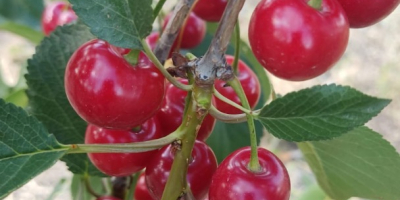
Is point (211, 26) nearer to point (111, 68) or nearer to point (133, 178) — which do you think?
point (133, 178)

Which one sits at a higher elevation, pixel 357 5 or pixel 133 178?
pixel 357 5

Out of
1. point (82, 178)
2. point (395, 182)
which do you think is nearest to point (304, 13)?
point (395, 182)

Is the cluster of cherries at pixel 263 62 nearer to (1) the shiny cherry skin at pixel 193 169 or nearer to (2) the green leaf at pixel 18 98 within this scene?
(1) the shiny cherry skin at pixel 193 169

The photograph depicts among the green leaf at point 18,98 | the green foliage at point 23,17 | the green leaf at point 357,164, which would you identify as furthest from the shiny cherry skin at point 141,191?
the green foliage at point 23,17

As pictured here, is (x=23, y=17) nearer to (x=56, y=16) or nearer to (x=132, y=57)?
(x=56, y=16)

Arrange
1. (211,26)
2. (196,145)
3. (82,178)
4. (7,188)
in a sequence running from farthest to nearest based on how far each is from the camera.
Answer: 1. (211,26)
2. (82,178)
3. (196,145)
4. (7,188)

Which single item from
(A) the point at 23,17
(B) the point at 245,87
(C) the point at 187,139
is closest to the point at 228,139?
(B) the point at 245,87
